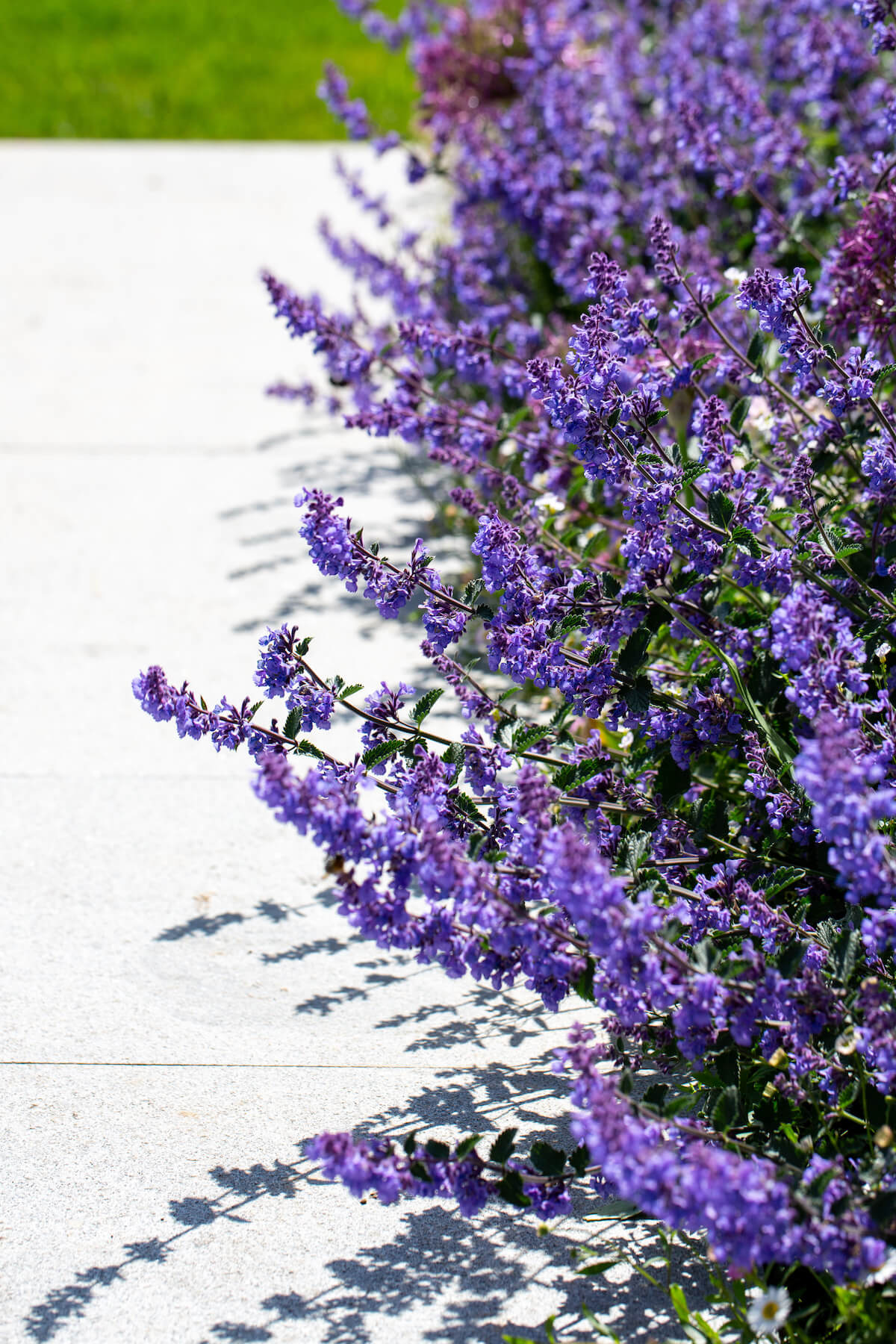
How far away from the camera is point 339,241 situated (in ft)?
18.6

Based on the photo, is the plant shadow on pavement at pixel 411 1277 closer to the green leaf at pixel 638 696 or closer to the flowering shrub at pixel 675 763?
the flowering shrub at pixel 675 763

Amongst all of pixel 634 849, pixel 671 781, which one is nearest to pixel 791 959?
pixel 634 849

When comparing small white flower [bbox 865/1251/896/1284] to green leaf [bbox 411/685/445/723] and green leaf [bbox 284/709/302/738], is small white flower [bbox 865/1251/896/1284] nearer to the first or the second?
green leaf [bbox 411/685/445/723]

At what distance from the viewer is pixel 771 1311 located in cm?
187

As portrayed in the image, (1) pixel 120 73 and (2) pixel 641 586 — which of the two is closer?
(2) pixel 641 586

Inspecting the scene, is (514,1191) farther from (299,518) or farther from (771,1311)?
(299,518)

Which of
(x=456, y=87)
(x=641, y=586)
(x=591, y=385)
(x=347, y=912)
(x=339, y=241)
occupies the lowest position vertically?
(x=347, y=912)

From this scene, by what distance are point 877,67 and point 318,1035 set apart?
4.59 metres

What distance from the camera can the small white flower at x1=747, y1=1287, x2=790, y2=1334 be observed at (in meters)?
1.86

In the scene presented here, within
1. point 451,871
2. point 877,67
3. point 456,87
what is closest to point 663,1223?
point 451,871

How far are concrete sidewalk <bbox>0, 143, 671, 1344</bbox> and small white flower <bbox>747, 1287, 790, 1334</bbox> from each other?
0.30 metres

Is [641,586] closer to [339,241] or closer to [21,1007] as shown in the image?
[21,1007]

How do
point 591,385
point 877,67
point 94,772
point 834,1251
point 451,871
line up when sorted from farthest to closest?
1. point 877,67
2. point 94,772
3. point 591,385
4. point 451,871
5. point 834,1251

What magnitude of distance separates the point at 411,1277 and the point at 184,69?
11.7 m
